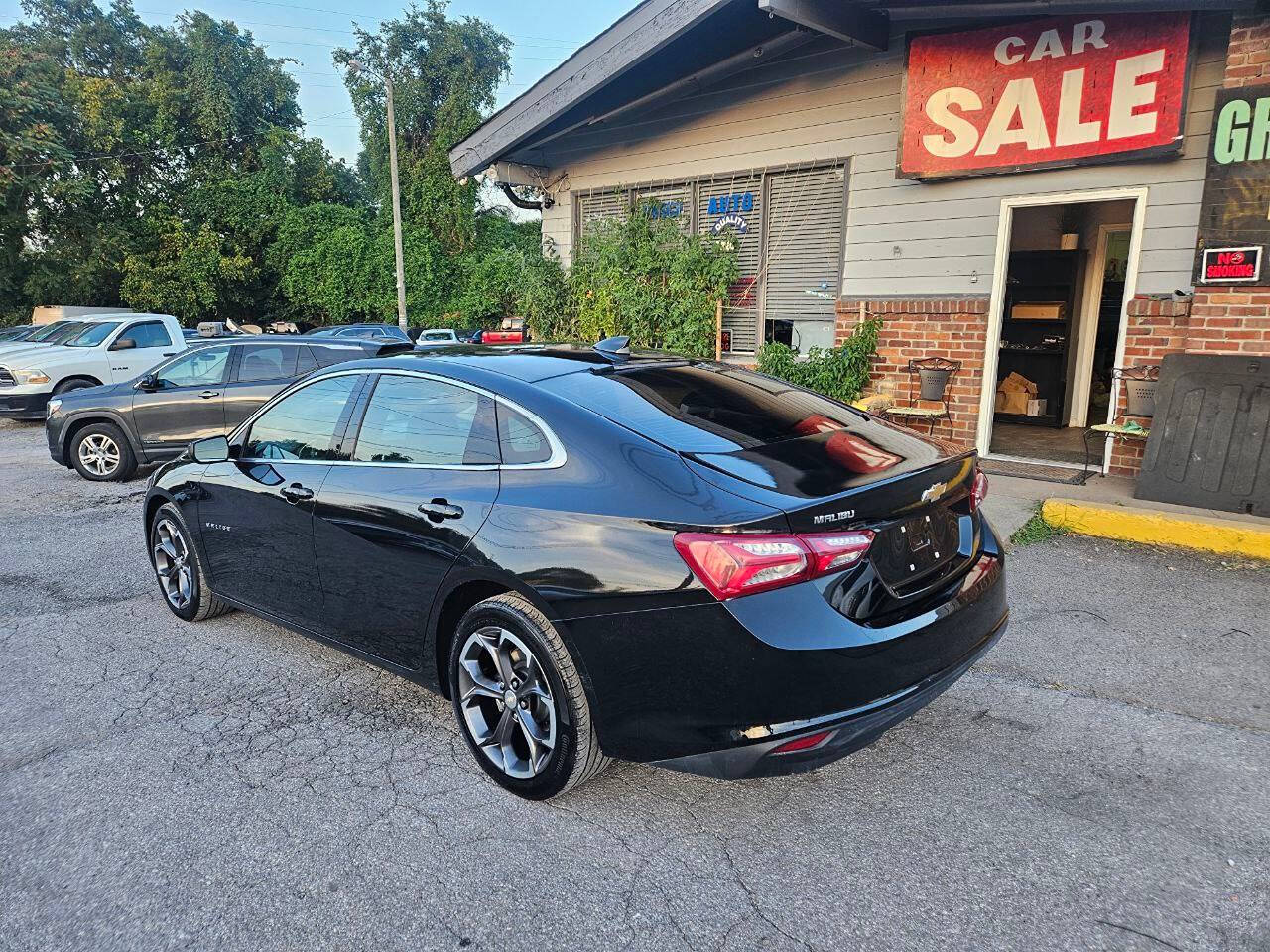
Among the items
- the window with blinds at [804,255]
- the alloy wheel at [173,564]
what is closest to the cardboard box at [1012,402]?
the window with blinds at [804,255]

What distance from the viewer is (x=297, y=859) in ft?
8.59

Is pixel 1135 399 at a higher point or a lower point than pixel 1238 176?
lower

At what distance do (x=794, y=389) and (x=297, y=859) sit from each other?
2.71 meters

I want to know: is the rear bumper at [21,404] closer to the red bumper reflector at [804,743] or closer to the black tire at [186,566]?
the black tire at [186,566]

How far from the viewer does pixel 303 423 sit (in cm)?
Result: 402

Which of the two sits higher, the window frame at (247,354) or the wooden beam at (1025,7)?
the wooden beam at (1025,7)

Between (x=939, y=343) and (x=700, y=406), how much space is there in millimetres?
5675

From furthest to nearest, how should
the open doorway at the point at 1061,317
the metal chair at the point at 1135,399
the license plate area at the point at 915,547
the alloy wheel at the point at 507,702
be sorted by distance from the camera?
the open doorway at the point at 1061,317
the metal chair at the point at 1135,399
the alloy wheel at the point at 507,702
the license plate area at the point at 915,547

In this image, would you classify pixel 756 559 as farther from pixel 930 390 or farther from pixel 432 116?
pixel 432 116

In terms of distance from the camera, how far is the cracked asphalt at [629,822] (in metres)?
2.32

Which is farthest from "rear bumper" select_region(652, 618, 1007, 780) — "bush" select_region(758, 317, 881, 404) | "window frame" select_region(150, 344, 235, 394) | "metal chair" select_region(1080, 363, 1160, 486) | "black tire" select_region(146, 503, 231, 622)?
"window frame" select_region(150, 344, 235, 394)

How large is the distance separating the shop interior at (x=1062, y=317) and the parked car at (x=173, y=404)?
818 centimetres

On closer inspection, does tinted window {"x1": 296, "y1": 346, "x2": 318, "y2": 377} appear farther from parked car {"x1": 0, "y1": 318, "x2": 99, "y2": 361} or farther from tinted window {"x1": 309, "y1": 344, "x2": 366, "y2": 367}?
parked car {"x1": 0, "y1": 318, "x2": 99, "y2": 361}

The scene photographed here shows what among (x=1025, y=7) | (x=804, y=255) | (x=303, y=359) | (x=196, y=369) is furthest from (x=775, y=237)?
(x=196, y=369)
